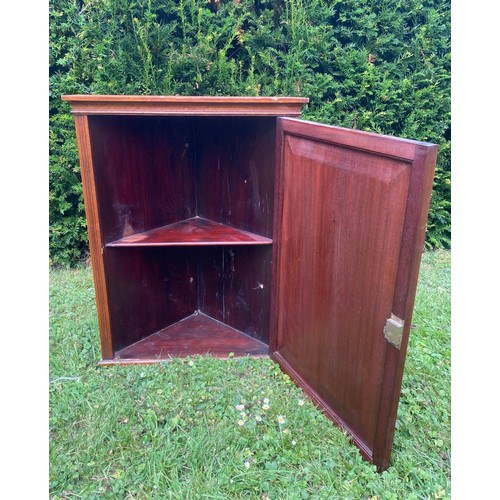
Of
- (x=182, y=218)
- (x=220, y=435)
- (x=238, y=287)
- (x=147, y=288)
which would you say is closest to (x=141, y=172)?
(x=182, y=218)

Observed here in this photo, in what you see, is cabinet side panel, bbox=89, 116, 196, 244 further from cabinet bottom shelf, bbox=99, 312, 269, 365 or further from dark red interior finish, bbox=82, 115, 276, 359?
cabinet bottom shelf, bbox=99, 312, 269, 365

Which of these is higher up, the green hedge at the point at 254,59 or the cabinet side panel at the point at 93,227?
the green hedge at the point at 254,59

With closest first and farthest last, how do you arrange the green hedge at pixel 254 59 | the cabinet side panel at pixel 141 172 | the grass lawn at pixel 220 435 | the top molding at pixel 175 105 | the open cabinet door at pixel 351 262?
the open cabinet door at pixel 351 262
the grass lawn at pixel 220 435
the top molding at pixel 175 105
the cabinet side panel at pixel 141 172
the green hedge at pixel 254 59

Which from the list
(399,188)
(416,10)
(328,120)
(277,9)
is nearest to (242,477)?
(399,188)

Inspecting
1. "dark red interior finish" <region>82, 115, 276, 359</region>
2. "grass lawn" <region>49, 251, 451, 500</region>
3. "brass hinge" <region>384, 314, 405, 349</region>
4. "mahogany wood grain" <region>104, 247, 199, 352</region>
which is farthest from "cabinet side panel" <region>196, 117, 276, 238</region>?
"brass hinge" <region>384, 314, 405, 349</region>

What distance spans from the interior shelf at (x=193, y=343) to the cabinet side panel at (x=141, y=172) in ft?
2.16

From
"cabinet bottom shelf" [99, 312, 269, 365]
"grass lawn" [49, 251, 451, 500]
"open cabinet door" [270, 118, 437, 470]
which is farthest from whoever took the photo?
"cabinet bottom shelf" [99, 312, 269, 365]

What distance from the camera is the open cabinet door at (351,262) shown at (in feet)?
4.67

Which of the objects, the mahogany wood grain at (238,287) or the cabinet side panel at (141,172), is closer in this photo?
the cabinet side panel at (141,172)

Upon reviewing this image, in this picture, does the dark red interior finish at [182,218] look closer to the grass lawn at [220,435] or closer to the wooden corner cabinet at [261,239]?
the wooden corner cabinet at [261,239]

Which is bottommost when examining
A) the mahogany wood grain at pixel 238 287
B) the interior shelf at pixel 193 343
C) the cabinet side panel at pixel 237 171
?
the interior shelf at pixel 193 343

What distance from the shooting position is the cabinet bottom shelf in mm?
2441

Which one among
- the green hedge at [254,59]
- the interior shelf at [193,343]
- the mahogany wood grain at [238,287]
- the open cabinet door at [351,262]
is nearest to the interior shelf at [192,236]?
the mahogany wood grain at [238,287]

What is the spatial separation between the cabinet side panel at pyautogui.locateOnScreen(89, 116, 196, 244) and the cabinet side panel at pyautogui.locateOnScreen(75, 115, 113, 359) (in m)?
0.04
